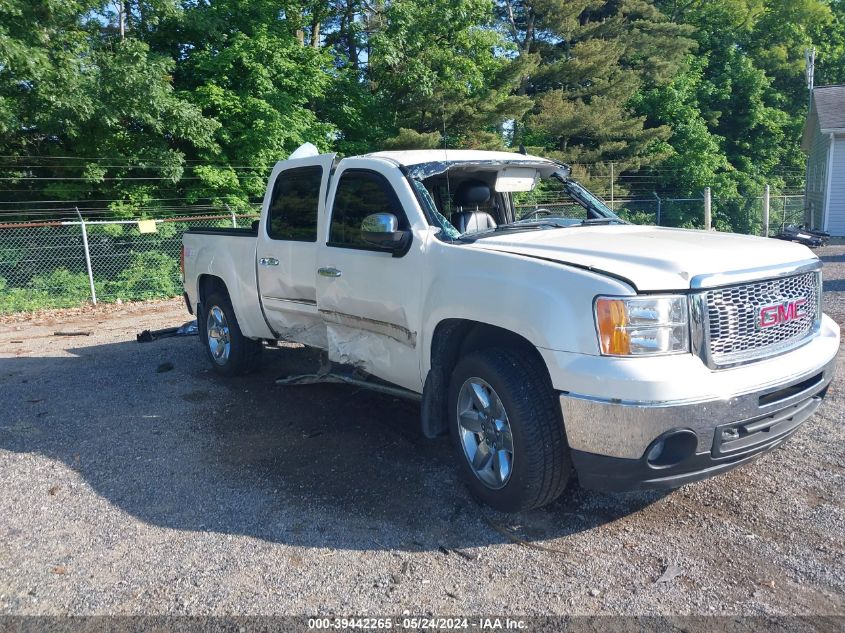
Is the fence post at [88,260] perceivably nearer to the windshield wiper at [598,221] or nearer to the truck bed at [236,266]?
the truck bed at [236,266]

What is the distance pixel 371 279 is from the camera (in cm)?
466

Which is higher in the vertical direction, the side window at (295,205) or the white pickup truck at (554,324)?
the side window at (295,205)

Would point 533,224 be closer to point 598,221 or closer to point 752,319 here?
point 598,221

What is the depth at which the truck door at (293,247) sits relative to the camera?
5477 millimetres

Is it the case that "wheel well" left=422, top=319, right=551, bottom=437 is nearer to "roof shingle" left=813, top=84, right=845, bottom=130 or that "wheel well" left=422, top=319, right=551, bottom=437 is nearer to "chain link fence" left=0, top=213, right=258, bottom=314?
"chain link fence" left=0, top=213, right=258, bottom=314

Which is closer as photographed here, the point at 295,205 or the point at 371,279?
the point at 371,279

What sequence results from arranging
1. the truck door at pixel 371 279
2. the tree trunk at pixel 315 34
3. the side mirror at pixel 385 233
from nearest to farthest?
the side mirror at pixel 385 233
the truck door at pixel 371 279
the tree trunk at pixel 315 34

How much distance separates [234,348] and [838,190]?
856 inches

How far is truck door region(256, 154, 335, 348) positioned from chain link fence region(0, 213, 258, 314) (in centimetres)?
821

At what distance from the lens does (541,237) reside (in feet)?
13.9

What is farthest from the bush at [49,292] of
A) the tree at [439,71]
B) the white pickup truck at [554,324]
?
the white pickup truck at [554,324]

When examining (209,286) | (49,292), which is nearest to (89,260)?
(49,292)

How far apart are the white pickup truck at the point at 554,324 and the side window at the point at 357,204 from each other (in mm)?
15

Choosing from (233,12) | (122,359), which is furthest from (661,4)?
(122,359)
